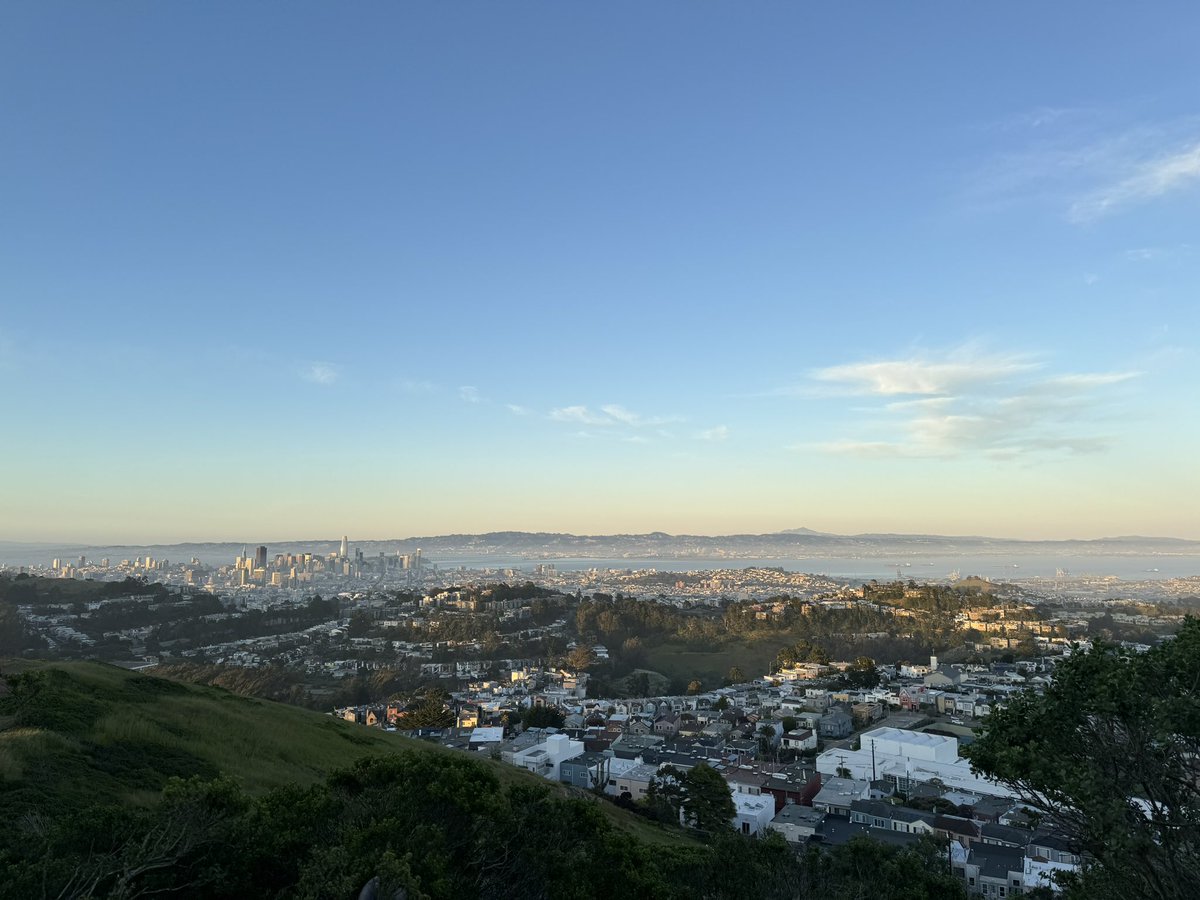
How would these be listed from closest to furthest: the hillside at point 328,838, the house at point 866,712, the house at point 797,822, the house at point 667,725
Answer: the hillside at point 328,838
the house at point 797,822
the house at point 667,725
the house at point 866,712

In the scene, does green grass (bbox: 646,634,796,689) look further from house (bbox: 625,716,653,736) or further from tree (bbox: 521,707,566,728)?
tree (bbox: 521,707,566,728)

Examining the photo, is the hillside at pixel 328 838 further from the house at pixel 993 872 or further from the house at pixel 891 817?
the house at pixel 891 817

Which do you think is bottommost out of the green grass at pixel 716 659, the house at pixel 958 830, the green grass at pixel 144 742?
the green grass at pixel 716 659

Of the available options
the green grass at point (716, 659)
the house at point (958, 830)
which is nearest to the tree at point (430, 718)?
the house at point (958, 830)

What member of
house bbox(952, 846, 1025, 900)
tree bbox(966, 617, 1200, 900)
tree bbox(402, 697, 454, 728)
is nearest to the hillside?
tree bbox(966, 617, 1200, 900)

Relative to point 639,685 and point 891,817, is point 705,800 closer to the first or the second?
Result: point 891,817

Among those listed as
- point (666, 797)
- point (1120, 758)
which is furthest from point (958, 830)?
point (1120, 758)

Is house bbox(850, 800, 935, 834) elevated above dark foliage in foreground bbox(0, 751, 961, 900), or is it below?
below
